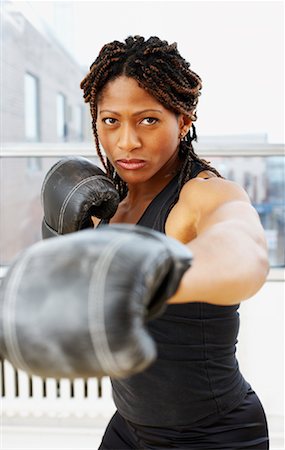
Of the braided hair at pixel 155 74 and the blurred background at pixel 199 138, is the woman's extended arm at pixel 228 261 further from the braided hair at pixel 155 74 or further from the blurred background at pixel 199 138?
the blurred background at pixel 199 138

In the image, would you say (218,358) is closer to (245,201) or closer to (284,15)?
(245,201)

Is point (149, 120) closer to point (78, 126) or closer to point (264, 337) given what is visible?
point (264, 337)

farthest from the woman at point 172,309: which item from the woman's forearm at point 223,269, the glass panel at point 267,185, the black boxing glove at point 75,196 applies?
the glass panel at point 267,185

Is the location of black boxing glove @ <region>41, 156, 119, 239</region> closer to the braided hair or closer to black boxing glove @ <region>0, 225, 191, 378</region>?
the braided hair

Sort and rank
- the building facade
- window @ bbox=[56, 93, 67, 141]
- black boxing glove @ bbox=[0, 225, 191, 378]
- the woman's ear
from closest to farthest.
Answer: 1. black boxing glove @ bbox=[0, 225, 191, 378]
2. the woman's ear
3. the building facade
4. window @ bbox=[56, 93, 67, 141]

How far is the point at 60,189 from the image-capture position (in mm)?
1299

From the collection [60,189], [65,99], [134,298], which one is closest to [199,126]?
[65,99]

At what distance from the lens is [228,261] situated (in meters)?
0.70

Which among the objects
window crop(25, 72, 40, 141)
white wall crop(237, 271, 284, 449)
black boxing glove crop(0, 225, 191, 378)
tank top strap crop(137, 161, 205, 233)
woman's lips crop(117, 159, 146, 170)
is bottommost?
white wall crop(237, 271, 284, 449)

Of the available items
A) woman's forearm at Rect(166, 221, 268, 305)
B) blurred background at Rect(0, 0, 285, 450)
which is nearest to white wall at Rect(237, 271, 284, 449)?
blurred background at Rect(0, 0, 285, 450)

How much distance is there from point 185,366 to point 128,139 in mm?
443

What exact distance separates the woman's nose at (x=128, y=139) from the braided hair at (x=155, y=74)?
82mm

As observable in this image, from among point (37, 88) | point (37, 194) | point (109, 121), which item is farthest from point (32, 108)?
point (109, 121)

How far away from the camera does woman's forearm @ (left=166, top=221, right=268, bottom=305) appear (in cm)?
66
